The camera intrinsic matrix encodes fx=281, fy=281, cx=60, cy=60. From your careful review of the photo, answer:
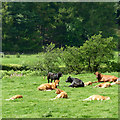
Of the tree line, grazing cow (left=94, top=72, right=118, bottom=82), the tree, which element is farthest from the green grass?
the tree line

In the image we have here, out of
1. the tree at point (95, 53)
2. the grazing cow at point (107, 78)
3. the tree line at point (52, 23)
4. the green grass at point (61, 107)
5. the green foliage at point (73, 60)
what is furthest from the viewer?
the tree line at point (52, 23)

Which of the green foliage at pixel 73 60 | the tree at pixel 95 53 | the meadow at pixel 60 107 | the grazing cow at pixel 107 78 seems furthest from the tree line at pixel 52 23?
the meadow at pixel 60 107

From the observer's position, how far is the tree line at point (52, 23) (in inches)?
2480

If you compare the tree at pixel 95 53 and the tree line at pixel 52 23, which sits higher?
the tree line at pixel 52 23

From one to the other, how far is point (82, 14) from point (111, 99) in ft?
217

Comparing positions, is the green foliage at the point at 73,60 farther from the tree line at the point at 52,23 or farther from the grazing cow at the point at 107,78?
the tree line at the point at 52,23

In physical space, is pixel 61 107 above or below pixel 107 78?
below

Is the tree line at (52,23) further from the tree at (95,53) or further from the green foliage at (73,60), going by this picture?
the tree at (95,53)

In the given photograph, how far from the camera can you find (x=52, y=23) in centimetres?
6981

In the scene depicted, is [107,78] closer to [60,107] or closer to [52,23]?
[60,107]

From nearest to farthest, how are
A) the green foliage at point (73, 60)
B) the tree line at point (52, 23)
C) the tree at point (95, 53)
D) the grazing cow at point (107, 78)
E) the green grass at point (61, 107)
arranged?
the green grass at point (61, 107)
the grazing cow at point (107, 78)
the tree at point (95, 53)
the green foliage at point (73, 60)
the tree line at point (52, 23)

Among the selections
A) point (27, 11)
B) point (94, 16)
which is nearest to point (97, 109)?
point (27, 11)

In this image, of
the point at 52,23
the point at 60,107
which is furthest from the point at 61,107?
the point at 52,23

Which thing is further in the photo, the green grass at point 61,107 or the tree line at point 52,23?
the tree line at point 52,23
